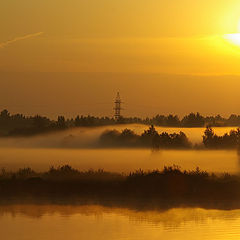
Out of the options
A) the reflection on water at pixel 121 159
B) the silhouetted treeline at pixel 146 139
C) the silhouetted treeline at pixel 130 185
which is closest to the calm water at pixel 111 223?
the silhouetted treeline at pixel 130 185

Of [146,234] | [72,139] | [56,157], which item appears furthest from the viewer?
[72,139]

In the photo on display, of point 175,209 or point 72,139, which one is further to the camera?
point 72,139

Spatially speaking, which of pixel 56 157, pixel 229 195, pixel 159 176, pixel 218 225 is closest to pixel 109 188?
pixel 159 176

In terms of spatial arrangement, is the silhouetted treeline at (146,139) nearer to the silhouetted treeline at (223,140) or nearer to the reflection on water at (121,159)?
the silhouetted treeline at (223,140)

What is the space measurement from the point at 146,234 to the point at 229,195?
1011 cm

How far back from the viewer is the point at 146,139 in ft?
241

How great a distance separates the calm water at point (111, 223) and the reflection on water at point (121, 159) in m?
7.49

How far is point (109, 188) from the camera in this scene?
40.1 m

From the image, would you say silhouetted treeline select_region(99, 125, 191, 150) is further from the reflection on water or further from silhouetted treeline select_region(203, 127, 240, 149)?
the reflection on water

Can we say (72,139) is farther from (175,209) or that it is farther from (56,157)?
(175,209)

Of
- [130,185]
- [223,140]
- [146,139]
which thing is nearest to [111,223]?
[130,185]

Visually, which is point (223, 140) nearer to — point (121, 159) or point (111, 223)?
point (121, 159)

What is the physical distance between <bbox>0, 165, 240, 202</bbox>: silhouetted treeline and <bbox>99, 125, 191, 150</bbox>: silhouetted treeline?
25.5 metres

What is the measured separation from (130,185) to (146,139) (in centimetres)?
3374
